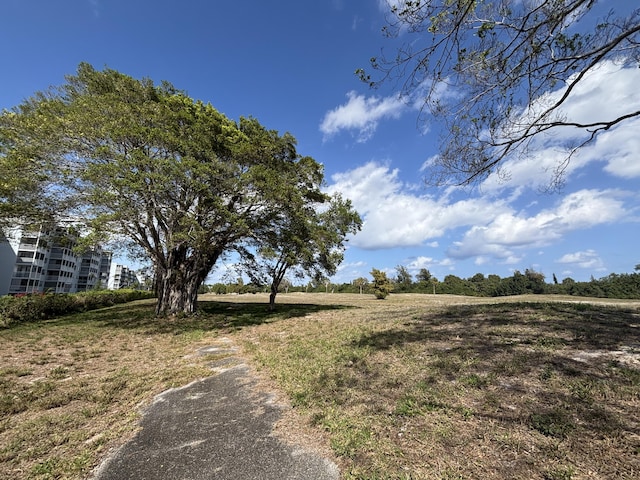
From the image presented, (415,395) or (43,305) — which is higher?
(43,305)

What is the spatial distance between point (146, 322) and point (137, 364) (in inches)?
293

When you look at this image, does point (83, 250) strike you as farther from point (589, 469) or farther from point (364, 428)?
point (589, 469)

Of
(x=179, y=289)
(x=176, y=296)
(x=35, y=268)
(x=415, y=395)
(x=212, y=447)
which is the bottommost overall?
(x=212, y=447)

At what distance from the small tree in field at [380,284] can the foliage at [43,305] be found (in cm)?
3339

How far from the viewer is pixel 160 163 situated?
11320mm

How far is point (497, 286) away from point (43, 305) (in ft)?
243

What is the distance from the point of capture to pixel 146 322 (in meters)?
13.8

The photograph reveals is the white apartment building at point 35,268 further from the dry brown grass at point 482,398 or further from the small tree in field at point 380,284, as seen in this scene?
the dry brown grass at point 482,398

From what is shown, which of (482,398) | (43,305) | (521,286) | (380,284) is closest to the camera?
(482,398)

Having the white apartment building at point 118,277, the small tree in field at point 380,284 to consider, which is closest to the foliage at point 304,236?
the small tree in field at point 380,284

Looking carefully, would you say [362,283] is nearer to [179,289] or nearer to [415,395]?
[179,289]

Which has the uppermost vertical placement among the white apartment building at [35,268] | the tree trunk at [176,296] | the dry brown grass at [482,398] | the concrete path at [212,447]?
the white apartment building at [35,268]

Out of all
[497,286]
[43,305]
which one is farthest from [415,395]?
[497,286]

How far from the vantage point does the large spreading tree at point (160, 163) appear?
433 inches
